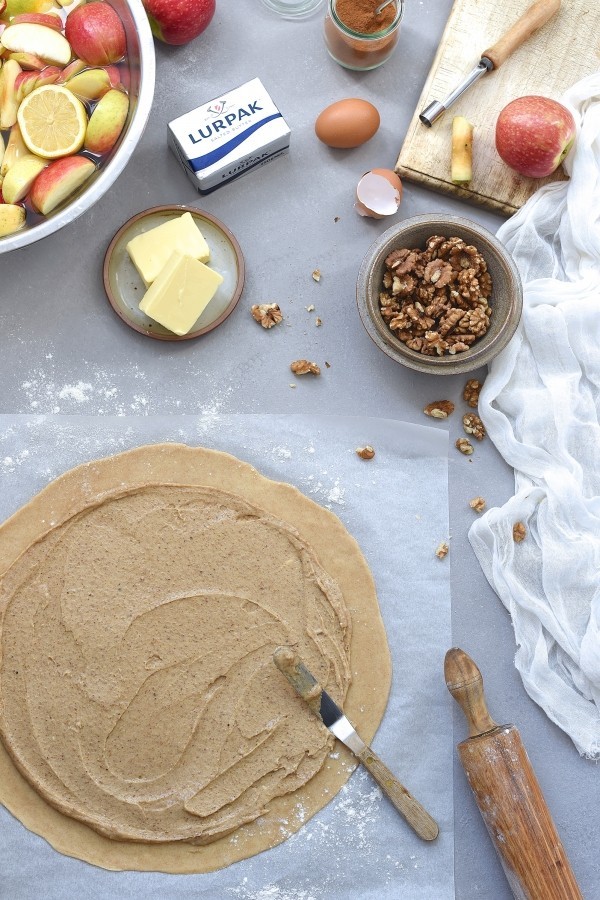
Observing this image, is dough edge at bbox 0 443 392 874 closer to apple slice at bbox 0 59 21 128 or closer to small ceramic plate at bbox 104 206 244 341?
small ceramic plate at bbox 104 206 244 341

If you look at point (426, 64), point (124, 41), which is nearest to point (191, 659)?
point (124, 41)

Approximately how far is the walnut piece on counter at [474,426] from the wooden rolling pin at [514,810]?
599 millimetres

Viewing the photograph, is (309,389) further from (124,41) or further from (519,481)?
(124,41)

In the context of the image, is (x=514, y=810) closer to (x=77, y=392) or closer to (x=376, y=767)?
(x=376, y=767)

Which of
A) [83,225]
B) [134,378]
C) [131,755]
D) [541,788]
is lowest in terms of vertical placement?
[541,788]

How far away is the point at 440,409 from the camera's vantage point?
2.31 metres

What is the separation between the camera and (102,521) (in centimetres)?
220

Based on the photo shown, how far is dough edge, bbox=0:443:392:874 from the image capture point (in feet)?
6.95

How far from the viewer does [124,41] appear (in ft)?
7.04

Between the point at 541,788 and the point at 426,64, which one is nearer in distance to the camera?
the point at 541,788


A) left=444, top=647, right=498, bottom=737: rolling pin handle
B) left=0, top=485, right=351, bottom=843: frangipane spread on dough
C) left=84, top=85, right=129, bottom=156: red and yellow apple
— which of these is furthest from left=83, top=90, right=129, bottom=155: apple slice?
left=444, top=647, right=498, bottom=737: rolling pin handle

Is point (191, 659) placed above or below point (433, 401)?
below

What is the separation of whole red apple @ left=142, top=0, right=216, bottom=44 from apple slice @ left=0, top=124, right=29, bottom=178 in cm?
48

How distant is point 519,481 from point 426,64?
1.20 m
